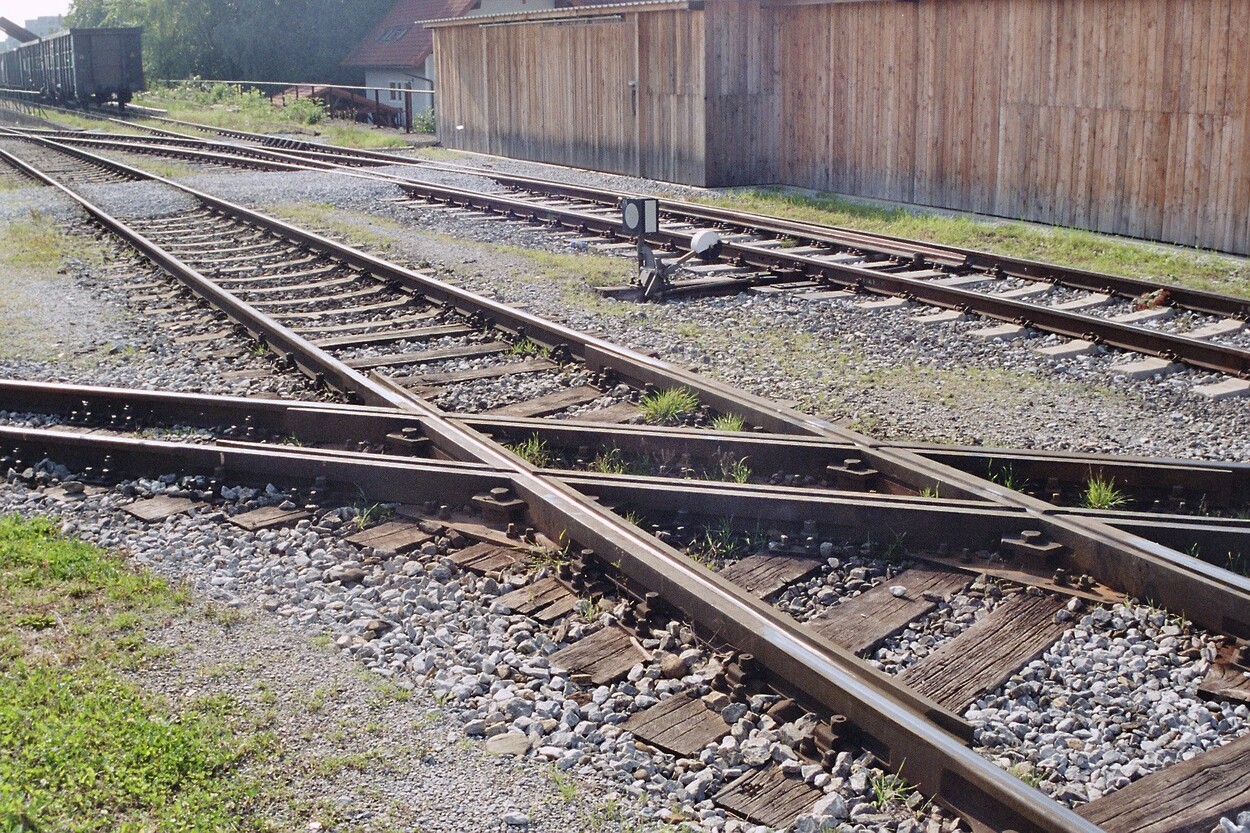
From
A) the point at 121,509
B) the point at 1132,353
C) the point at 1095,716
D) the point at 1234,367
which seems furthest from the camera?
the point at 1132,353

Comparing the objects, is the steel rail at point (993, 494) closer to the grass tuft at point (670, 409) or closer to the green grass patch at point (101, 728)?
the grass tuft at point (670, 409)

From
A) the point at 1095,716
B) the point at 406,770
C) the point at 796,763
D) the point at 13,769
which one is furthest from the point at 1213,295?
the point at 13,769

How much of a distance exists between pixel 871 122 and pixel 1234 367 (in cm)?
1166

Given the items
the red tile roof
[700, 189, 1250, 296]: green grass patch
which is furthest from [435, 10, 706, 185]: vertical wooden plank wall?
the red tile roof

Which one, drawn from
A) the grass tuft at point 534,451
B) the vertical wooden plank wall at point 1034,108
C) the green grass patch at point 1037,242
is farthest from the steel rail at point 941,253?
Answer: the grass tuft at point 534,451

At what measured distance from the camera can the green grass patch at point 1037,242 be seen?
12305 mm

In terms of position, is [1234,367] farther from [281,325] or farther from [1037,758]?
[281,325]

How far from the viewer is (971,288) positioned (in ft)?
36.1

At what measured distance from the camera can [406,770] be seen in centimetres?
358

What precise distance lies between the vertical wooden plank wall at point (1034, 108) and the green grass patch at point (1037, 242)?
1.80ft

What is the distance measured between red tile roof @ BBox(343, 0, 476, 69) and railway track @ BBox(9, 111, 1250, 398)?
35.3 meters

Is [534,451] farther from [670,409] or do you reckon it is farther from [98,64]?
[98,64]

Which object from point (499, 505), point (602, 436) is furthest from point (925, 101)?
point (499, 505)

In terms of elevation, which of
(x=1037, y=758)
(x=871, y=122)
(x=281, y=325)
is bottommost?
(x=1037, y=758)
